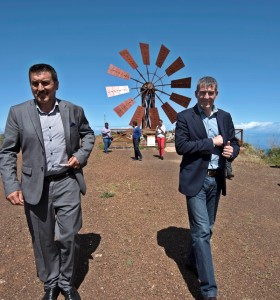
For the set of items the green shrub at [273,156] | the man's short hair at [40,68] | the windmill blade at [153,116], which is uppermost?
the man's short hair at [40,68]

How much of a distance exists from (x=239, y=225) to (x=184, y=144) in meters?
2.93

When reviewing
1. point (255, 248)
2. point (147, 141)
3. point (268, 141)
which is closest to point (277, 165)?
point (268, 141)

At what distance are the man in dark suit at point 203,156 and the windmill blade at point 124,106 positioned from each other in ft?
61.5

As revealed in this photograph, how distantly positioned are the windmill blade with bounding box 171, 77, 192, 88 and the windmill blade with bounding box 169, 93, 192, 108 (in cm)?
70

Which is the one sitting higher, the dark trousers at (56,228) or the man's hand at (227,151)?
the man's hand at (227,151)

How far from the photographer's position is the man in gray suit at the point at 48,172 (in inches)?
116

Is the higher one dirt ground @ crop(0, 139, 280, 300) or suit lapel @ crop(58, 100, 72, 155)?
suit lapel @ crop(58, 100, 72, 155)

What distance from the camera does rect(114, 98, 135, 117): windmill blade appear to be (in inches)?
867

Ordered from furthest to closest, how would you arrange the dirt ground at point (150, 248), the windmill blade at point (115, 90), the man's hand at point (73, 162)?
the windmill blade at point (115, 90), the dirt ground at point (150, 248), the man's hand at point (73, 162)

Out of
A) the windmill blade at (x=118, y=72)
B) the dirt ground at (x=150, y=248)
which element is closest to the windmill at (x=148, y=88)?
the windmill blade at (x=118, y=72)

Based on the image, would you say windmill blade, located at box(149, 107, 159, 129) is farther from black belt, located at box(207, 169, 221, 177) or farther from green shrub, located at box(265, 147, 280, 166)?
black belt, located at box(207, 169, 221, 177)

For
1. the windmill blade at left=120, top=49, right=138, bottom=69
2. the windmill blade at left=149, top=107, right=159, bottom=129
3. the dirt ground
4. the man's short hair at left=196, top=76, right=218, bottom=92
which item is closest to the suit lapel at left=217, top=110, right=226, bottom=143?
the man's short hair at left=196, top=76, right=218, bottom=92

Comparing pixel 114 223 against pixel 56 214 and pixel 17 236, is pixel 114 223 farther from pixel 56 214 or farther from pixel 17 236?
pixel 56 214

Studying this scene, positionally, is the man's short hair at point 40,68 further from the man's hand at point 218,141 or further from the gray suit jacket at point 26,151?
the man's hand at point 218,141
